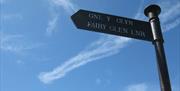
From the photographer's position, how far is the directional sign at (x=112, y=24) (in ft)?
16.7

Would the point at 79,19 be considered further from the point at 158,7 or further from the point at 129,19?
the point at 158,7

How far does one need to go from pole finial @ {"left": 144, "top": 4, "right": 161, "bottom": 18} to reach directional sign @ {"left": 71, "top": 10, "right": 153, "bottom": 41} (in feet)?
0.50

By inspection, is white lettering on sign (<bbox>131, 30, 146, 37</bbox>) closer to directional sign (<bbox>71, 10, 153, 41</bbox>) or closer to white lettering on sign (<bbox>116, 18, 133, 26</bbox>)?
directional sign (<bbox>71, 10, 153, 41</bbox>)

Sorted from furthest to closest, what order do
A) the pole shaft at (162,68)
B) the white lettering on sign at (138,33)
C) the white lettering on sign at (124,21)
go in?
1. the white lettering on sign at (124,21)
2. the white lettering on sign at (138,33)
3. the pole shaft at (162,68)

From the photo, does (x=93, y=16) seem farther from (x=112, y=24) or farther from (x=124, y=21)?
(x=124, y=21)

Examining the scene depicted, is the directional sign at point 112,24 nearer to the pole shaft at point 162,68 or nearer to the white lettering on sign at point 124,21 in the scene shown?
the white lettering on sign at point 124,21

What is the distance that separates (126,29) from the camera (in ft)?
17.3

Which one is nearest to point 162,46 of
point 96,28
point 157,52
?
point 157,52

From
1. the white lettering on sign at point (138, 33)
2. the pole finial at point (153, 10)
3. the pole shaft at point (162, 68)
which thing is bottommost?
the pole shaft at point (162, 68)

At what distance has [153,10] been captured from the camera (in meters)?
5.25

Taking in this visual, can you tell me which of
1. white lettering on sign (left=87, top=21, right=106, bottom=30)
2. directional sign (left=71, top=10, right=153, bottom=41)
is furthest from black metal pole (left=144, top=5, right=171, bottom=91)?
white lettering on sign (left=87, top=21, right=106, bottom=30)

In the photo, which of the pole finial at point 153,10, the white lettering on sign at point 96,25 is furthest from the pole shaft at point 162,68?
the white lettering on sign at point 96,25

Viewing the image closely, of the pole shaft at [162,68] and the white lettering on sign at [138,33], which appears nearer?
the pole shaft at [162,68]

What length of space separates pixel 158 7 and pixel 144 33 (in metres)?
0.46
